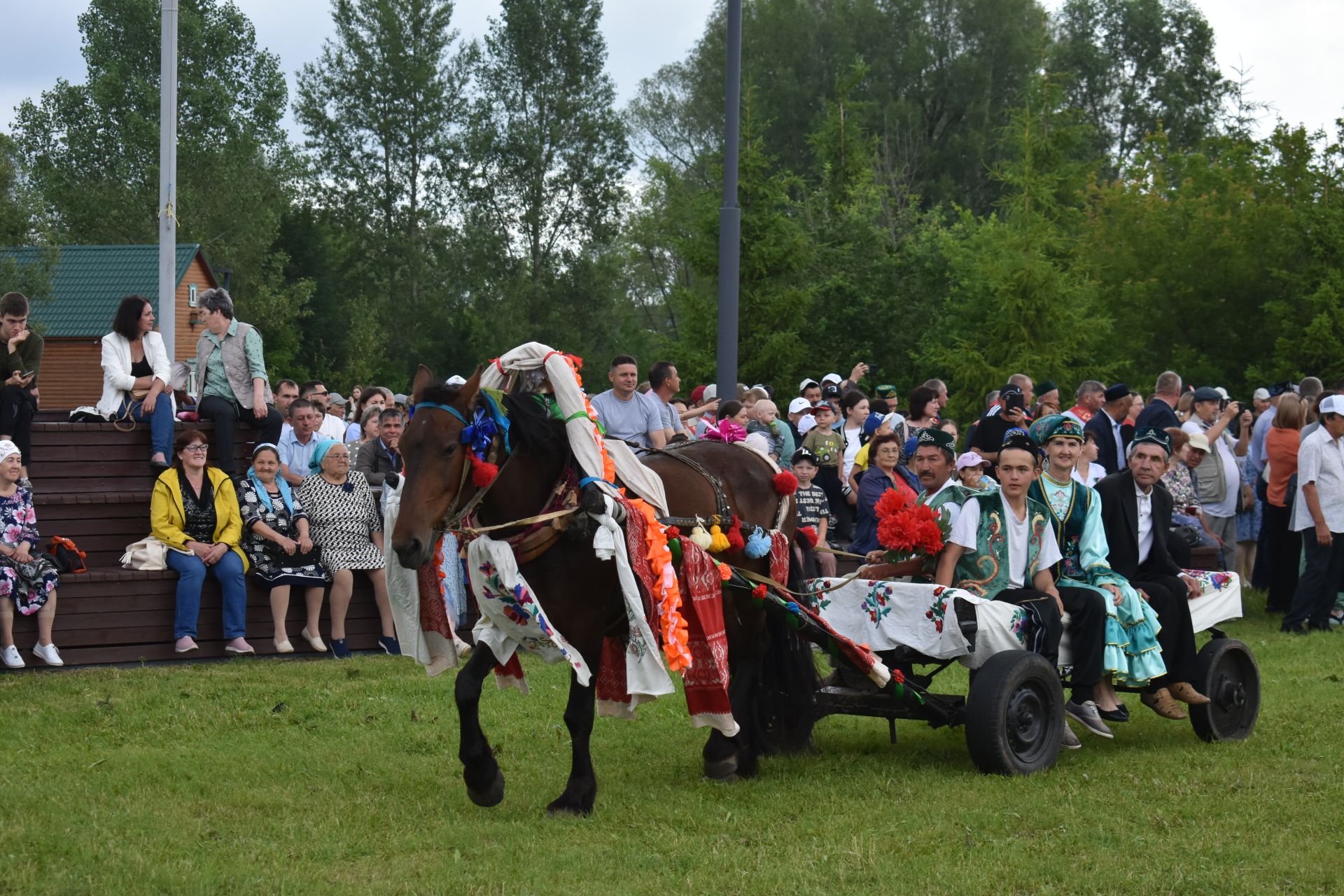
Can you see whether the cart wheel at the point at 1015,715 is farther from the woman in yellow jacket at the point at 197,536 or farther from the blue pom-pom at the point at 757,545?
the woman in yellow jacket at the point at 197,536

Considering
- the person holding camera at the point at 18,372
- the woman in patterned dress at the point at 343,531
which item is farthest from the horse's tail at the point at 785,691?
the person holding camera at the point at 18,372

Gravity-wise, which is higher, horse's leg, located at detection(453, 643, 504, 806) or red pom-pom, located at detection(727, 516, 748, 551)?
red pom-pom, located at detection(727, 516, 748, 551)

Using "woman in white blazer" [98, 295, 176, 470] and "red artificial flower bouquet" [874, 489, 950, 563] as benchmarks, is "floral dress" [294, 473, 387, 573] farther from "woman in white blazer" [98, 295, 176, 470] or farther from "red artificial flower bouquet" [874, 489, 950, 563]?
"red artificial flower bouquet" [874, 489, 950, 563]

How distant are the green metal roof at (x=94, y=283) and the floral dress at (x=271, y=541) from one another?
2995cm

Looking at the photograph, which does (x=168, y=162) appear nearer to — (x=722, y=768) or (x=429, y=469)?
(x=429, y=469)

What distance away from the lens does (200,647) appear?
1127 centimetres

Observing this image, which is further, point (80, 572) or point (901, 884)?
point (80, 572)

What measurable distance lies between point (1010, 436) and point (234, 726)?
4959 mm

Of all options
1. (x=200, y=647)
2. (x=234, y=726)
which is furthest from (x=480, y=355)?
(x=234, y=726)

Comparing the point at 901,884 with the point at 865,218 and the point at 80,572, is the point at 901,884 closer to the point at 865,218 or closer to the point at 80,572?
the point at 80,572

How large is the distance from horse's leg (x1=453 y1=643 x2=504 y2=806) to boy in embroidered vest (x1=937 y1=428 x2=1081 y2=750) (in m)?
2.70

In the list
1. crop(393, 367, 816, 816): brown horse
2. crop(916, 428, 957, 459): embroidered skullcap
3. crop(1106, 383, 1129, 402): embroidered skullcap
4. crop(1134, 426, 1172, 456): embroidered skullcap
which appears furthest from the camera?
crop(1106, 383, 1129, 402): embroidered skullcap

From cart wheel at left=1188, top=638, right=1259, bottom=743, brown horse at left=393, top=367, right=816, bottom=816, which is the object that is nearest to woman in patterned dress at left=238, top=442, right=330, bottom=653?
brown horse at left=393, top=367, right=816, bottom=816

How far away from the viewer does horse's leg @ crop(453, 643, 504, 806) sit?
6574mm
